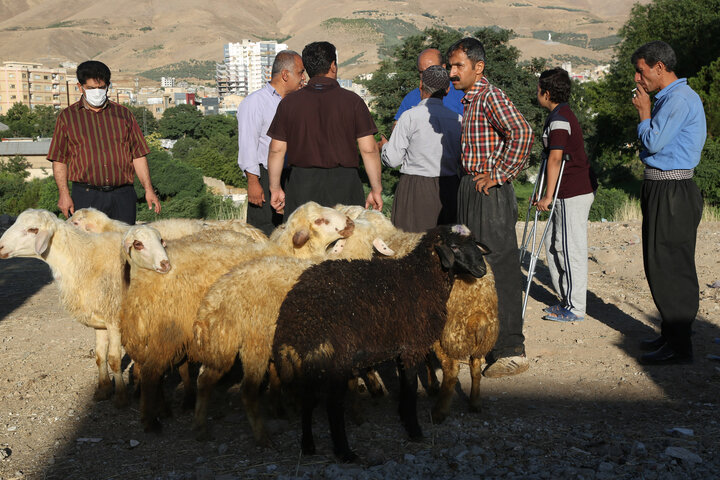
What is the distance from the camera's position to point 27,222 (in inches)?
220

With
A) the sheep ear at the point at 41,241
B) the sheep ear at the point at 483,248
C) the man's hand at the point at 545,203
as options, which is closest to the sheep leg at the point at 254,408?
the sheep ear at the point at 483,248

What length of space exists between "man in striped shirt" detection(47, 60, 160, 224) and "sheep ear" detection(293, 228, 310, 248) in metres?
2.27

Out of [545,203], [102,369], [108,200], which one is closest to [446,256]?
[545,203]

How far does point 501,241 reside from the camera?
20.1 ft

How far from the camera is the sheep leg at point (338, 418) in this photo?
14.9 ft

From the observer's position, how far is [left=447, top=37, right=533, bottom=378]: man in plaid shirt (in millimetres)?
5894

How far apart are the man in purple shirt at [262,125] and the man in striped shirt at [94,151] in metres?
1.12

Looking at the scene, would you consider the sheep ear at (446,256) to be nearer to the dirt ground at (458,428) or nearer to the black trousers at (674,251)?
the dirt ground at (458,428)

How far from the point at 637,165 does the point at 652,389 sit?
4339 cm

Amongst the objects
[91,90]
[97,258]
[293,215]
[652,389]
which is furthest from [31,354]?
[652,389]

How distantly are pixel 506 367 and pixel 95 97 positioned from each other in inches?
197

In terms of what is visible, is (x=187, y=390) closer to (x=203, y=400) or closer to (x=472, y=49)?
(x=203, y=400)

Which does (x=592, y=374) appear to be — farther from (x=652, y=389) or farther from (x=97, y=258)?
(x=97, y=258)

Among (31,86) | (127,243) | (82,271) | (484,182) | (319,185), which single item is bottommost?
(82,271)
